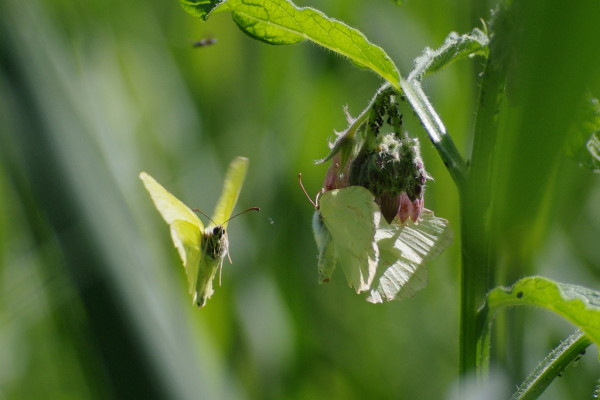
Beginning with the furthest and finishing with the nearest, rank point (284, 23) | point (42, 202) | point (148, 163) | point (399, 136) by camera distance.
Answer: point (148, 163), point (42, 202), point (399, 136), point (284, 23)

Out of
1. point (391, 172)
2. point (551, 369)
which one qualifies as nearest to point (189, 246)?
point (391, 172)

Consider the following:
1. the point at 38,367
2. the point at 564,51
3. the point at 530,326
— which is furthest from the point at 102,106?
the point at 564,51

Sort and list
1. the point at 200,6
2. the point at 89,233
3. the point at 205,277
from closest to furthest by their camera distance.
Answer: the point at 200,6 < the point at 205,277 < the point at 89,233

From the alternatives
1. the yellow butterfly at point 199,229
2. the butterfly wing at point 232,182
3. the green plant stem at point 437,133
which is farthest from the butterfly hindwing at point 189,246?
the green plant stem at point 437,133

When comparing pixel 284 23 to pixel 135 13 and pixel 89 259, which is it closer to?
pixel 89 259

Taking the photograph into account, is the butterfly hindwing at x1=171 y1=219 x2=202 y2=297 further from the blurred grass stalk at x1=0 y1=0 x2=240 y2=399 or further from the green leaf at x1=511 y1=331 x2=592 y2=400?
the green leaf at x1=511 y1=331 x2=592 y2=400

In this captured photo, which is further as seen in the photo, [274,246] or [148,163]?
[148,163]

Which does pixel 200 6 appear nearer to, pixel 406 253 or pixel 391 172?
pixel 391 172

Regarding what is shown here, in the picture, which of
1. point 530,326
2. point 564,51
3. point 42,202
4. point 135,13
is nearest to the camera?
point 564,51
